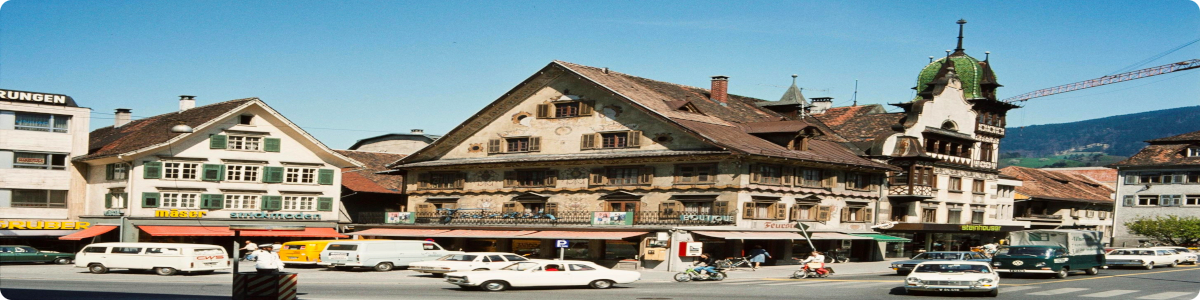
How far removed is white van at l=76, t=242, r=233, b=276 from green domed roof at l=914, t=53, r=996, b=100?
5091 centimetres

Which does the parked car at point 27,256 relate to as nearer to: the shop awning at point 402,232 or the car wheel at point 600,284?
the shop awning at point 402,232

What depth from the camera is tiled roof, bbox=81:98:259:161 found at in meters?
63.9

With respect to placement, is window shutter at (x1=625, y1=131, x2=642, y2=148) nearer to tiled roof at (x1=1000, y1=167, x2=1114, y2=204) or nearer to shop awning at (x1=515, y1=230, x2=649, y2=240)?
shop awning at (x1=515, y1=230, x2=649, y2=240)

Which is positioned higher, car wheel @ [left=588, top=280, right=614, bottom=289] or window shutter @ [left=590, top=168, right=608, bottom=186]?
window shutter @ [left=590, top=168, right=608, bottom=186]

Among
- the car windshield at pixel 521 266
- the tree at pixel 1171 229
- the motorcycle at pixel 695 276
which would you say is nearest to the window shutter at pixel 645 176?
the motorcycle at pixel 695 276

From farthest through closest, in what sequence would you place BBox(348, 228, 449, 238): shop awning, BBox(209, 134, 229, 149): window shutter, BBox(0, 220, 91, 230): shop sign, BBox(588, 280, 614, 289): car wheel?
1. BBox(209, 134, 229, 149): window shutter
2. BBox(348, 228, 449, 238): shop awning
3. BBox(0, 220, 91, 230): shop sign
4. BBox(588, 280, 614, 289): car wheel

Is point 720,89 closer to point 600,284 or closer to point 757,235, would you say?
point 757,235

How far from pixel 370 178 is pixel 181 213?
562 inches

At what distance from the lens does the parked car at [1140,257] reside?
55.5 m

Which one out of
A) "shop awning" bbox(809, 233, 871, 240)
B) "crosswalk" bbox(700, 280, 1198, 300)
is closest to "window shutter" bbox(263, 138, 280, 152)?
"shop awning" bbox(809, 233, 871, 240)

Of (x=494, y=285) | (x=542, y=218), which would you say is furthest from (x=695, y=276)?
(x=542, y=218)

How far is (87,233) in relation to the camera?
62.2m

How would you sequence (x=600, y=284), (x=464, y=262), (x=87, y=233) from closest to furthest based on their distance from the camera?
(x=600, y=284), (x=464, y=262), (x=87, y=233)

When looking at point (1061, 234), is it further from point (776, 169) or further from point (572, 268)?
point (572, 268)
